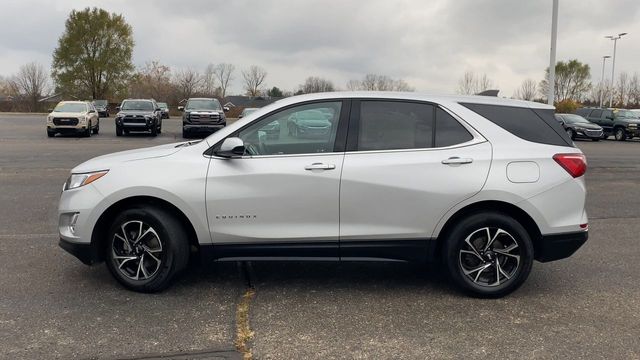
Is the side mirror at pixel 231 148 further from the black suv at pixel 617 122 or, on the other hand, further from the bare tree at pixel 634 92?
the bare tree at pixel 634 92

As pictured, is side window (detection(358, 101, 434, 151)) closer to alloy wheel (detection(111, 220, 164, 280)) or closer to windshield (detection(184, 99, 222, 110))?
alloy wheel (detection(111, 220, 164, 280))

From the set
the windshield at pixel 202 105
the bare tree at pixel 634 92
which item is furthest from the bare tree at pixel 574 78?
the windshield at pixel 202 105

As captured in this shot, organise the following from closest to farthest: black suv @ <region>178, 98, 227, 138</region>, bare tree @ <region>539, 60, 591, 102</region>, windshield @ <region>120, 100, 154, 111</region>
Result: black suv @ <region>178, 98, 227, 138</region> → windshield @ <region>120, 100, 154, 111</region> → bare tree @ <region>539, 60, 591, 102</region>

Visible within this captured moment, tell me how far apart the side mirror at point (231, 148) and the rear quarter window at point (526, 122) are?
1.95m

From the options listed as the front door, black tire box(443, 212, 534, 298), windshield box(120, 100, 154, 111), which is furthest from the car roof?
windshield box(120, 100, 154, 111)

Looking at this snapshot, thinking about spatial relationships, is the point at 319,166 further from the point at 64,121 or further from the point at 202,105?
the point at 64,121

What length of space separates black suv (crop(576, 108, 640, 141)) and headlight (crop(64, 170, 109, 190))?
32793 mm

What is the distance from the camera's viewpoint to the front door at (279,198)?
14.5ft

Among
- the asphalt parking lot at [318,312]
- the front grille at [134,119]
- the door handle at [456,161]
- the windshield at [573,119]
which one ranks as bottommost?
the asphalt parking lot at [318,312]

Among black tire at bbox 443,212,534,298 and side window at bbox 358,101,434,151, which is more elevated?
side window at bbox 358,101,434,151

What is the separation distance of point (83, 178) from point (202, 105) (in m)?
21.4

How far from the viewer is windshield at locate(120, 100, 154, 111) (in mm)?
26312

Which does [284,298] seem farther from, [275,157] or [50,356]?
[50,356]

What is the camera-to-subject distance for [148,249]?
15.0 feet
